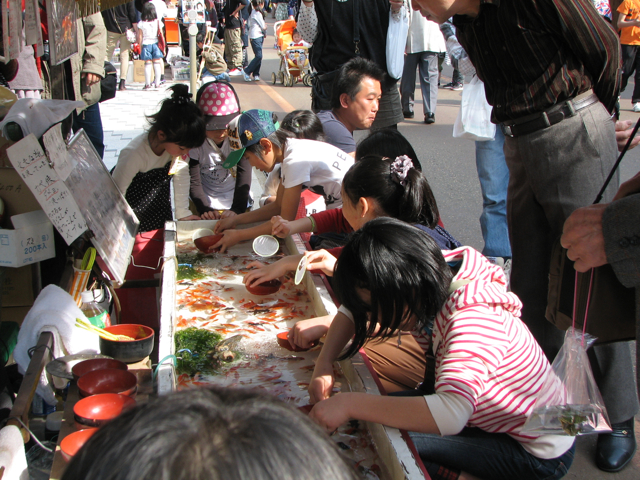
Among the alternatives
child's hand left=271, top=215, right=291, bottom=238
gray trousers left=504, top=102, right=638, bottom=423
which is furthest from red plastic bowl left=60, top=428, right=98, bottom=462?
gray trousers left=504, top=102, right=638, bottom=423

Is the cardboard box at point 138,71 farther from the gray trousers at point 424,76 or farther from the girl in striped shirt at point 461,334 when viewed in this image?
the girl in striped shirt at point 461,334

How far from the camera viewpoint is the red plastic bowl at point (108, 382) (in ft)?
5.01

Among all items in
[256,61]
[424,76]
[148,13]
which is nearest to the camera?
[424,76]

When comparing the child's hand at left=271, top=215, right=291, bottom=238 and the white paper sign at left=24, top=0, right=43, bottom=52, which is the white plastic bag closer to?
the child's hand at left=271, top=215, right=291, bottom=238

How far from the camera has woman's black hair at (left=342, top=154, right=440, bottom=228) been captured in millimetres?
2150

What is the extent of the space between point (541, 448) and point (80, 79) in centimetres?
416

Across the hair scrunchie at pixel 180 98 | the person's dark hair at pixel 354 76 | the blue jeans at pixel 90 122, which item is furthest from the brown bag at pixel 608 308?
the blue jeans at pixel 90 122

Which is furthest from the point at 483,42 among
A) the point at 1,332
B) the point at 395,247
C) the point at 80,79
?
the point at 80,79

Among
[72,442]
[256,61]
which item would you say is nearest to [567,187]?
[72,442]

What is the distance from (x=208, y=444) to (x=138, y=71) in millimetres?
12958

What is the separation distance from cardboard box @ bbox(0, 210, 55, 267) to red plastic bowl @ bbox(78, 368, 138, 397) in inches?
36.5

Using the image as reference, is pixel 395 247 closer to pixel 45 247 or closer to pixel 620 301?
pixel 620 301

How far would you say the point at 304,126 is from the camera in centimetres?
341

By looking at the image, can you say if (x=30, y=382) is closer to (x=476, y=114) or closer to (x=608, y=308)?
(x=608, y=308)
